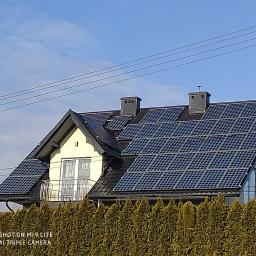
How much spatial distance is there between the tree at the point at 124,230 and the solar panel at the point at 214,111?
7240 mm

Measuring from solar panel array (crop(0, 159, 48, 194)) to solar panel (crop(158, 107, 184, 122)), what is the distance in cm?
511

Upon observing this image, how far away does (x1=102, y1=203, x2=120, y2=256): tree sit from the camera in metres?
16.6

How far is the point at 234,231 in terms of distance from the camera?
1464 centimetres

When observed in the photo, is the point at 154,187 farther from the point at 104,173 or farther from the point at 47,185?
the point at 47,185

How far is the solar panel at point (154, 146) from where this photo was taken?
20.8m

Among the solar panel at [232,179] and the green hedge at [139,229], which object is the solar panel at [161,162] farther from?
the green hedge at [139,229]

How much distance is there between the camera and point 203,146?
20.0 m

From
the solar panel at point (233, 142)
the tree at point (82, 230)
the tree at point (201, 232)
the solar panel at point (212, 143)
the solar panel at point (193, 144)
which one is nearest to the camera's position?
the tree at point (201, 232)

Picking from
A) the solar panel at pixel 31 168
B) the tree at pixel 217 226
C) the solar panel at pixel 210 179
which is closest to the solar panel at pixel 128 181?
the solar panel at pixel 210 179

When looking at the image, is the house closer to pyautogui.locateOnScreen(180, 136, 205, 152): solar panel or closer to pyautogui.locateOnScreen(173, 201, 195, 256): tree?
→ pyautogui.locateOnScreen(180, 136, 205, 152): solar panel

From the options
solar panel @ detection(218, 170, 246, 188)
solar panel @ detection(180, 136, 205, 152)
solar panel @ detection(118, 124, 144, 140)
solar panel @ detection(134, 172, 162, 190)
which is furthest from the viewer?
solar panel @ detection(118, 124, 144, 140)

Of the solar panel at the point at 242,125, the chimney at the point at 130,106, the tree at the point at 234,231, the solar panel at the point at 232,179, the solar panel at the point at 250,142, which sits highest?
the chimney at the point at 130,106

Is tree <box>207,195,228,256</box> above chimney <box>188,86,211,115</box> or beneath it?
beneath

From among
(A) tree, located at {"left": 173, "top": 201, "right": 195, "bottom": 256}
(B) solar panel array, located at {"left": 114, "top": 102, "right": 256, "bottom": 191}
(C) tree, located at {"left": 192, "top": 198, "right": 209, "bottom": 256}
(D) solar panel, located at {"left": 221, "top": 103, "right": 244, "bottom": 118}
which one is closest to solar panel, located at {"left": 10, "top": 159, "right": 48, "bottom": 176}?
(B) solar panel array, located at {"left": 114, "top": 102, "right": 256, "bottom": 191}
